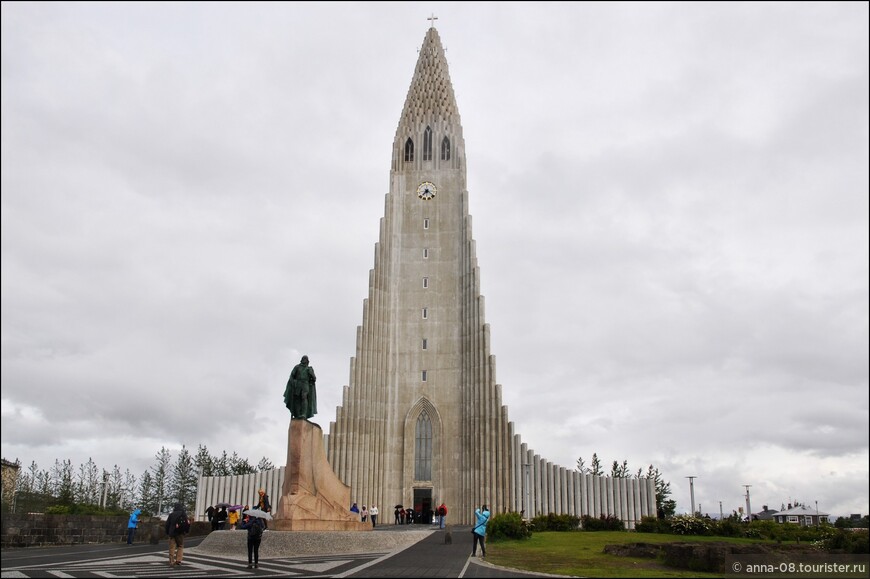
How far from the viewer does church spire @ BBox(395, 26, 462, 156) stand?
52056 mm

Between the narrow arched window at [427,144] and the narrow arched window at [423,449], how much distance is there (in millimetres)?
18341

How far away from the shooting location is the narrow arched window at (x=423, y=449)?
145 feet

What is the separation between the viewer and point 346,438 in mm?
43469

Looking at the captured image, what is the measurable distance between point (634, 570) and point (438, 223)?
36625 millimetres

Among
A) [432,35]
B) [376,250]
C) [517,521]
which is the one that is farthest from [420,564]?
[432,35]

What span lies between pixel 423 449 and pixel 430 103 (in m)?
25.1

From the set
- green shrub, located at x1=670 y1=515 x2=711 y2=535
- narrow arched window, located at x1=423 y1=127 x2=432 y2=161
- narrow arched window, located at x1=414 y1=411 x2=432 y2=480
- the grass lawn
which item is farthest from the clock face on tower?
the grass lawn

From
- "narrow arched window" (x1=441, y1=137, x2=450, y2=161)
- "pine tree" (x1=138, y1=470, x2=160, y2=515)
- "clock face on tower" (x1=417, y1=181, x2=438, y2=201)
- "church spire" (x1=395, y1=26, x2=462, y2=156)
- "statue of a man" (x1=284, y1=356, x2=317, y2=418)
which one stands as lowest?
"pine tree" (x1=138, y1=470, x2=160, y2=515)

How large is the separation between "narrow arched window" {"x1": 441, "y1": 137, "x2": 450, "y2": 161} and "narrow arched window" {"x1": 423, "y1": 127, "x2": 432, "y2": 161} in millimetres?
878

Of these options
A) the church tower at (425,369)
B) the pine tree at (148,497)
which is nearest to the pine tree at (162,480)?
the pine tree at (148,497)

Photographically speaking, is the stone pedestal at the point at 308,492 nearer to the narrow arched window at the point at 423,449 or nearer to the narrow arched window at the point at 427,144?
the narrow arched window at the point at 423,449

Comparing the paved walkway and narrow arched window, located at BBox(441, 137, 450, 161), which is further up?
narrow arched window, located at BBox(441, 137, 450, 161)

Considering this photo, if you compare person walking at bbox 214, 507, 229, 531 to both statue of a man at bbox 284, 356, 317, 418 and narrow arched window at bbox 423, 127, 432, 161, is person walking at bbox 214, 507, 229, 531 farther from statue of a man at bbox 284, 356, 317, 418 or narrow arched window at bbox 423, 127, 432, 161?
narrow arched window at bbox 423, 127, 432, 161

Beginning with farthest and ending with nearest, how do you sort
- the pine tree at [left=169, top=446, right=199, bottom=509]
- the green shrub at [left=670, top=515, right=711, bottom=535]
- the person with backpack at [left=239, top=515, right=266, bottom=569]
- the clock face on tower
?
1. the pine tree at [left=169, top=446, right=199, bottom=509]
2. the clock face on tower
3. the green shrub at [left=670, top=515, right=711, bottom=535]
4. the person with backpack at [left=239, top=515, right=266, bottom=569]
